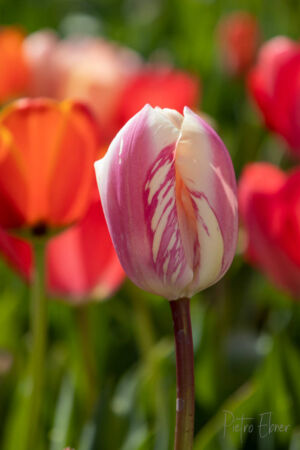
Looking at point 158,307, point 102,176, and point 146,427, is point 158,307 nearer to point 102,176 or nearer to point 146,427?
point 146,427

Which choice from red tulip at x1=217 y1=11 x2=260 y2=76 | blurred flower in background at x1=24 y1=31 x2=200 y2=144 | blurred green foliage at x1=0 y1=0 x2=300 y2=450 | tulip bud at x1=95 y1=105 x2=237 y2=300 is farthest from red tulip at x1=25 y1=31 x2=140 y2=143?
tulip bud at x1=95 y1=105 x2=237 y2=300

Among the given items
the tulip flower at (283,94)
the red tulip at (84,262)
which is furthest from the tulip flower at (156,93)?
the red tulip at (84,262)

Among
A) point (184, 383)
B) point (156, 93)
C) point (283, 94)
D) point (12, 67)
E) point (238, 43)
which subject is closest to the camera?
point (184, 383)

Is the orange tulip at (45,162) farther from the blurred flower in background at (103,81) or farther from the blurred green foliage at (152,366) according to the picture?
the blurred flower in background at (103,81)

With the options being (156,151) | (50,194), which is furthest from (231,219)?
(50,194)
